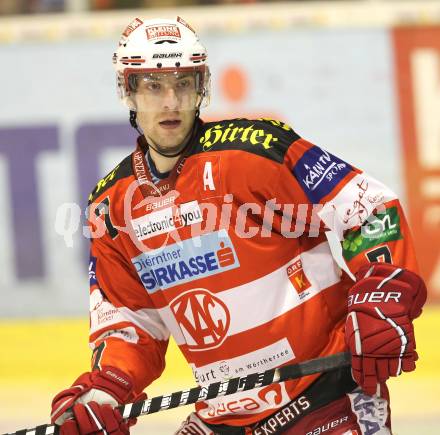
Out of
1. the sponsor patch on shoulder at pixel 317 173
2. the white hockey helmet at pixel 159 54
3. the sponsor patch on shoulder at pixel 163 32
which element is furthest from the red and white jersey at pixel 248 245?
the sponsor patch on shoulder at pixel 163 32

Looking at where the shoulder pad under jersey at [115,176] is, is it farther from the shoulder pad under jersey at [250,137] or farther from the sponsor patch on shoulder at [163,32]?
the sponsor patch on shoulder at [163,32]

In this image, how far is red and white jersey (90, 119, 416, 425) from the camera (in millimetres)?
3641

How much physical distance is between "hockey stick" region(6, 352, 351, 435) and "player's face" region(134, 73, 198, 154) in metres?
0.74

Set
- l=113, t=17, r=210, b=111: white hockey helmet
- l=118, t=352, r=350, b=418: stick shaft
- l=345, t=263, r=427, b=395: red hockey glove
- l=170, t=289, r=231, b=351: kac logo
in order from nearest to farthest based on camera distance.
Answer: l=345, t=263, r=427, b=395: red hockey glove < l=118, t=352, r=350, b=418: stick shaft < l=170, t=289, r=231, b=351: kac logo < l=113, t=17, r=210, b=111: white hockey helmet

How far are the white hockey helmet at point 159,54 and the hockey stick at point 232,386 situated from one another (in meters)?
0.87

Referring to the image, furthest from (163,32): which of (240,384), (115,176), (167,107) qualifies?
(240,384)

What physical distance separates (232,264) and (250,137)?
39cm

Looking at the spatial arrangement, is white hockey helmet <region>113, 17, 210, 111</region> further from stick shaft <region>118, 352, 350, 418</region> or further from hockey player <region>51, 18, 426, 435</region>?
stick shaft <region>118, 352, 350, 418</region>

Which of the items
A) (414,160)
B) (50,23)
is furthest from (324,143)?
(50,23)

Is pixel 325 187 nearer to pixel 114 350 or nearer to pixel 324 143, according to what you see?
pixel 114 350

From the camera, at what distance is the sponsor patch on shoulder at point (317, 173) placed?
3627 millimetres

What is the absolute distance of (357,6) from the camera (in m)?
7.19

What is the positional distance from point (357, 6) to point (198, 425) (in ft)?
12.7

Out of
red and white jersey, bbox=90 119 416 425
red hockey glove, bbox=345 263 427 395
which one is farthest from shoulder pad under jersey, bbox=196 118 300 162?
red hockey glove, bbox=345 263 427 395
